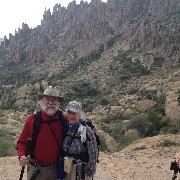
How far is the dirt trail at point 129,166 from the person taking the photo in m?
10.4

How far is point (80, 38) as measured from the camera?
88.2 meters

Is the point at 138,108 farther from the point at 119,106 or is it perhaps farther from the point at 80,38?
the point at 80,38

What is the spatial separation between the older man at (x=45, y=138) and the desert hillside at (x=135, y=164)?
5.25 metres

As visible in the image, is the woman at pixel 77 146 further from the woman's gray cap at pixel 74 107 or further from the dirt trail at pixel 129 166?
the dirt trail at pixel 129 166

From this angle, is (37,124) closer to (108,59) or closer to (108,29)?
(108,59)

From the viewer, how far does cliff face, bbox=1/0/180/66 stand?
62700 millimetres

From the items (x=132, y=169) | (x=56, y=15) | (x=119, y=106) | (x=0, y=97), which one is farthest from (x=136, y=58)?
(x=56, y=15)

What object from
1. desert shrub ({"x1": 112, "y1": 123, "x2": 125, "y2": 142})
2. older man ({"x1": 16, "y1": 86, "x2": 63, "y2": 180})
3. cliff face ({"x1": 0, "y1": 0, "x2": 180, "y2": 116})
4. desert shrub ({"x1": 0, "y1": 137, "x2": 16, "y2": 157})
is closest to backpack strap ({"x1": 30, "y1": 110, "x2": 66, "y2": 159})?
older man ({"x1": 16, "y1": 86, "x2": 63, "y2": 180})

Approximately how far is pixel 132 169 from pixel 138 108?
22.2 meters

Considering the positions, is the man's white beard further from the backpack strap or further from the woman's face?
the woman's face

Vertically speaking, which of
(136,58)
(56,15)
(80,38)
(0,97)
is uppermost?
(56,15)

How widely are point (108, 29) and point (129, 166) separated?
7816cm

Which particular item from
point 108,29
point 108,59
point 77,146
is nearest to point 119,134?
point 77,146

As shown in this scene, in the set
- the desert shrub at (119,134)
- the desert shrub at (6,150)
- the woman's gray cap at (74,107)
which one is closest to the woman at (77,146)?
the woman's gray cap at (74,107)
